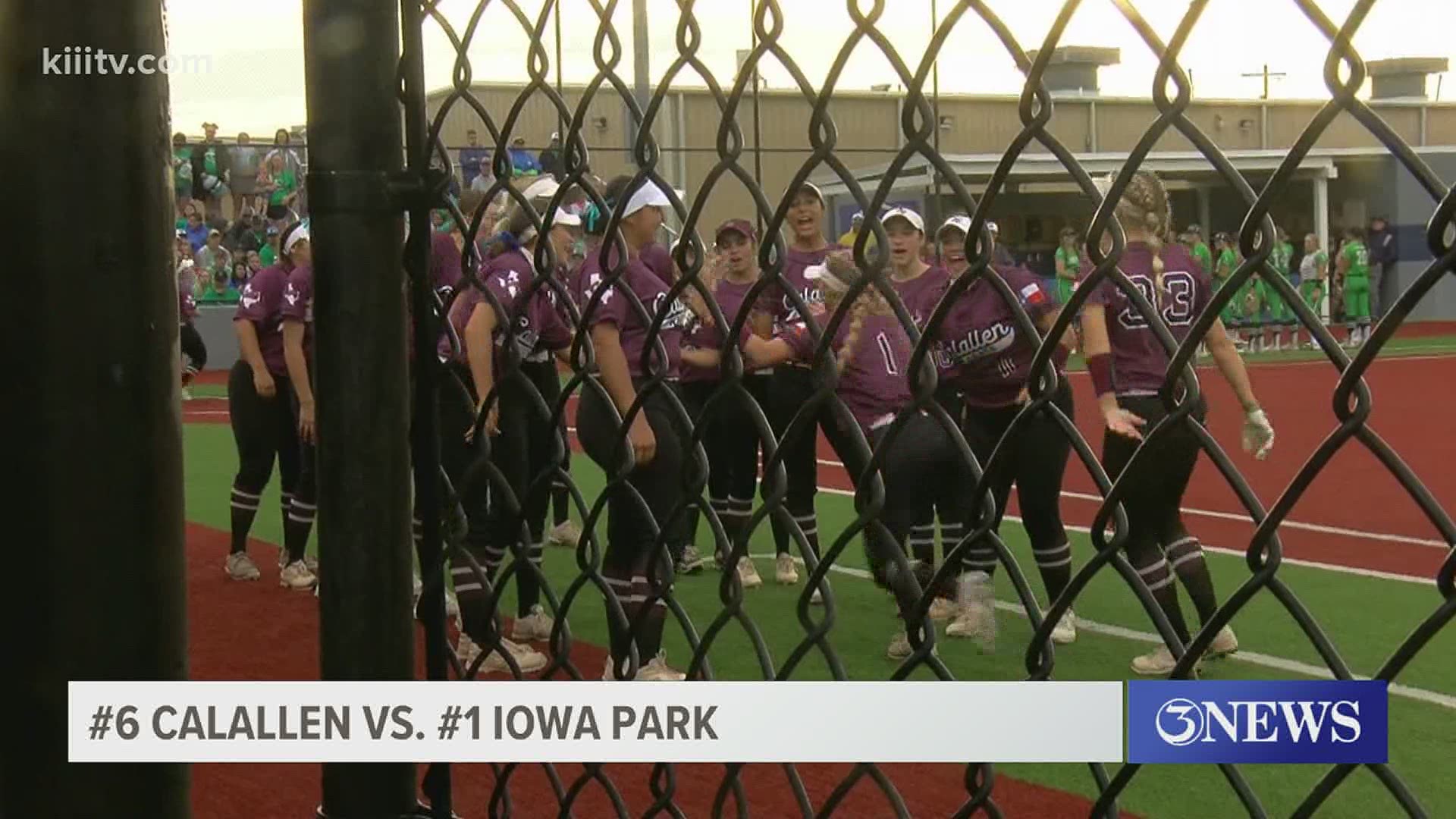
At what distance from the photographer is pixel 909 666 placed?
→ 1626 millimetres

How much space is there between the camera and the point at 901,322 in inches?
59.8

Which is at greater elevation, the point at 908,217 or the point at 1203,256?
the point at 908,217

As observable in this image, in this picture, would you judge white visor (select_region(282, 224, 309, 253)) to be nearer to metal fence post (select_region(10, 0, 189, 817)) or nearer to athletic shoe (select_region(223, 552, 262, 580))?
athletic shoe (select_region(223, 552, 262, 580))

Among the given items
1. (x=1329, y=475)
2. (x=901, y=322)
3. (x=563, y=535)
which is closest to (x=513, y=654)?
(x=563, y=535)

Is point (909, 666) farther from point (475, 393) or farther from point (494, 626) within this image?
point (475, 393)

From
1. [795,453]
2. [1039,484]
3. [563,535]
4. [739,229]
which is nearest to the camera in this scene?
[1039,484]

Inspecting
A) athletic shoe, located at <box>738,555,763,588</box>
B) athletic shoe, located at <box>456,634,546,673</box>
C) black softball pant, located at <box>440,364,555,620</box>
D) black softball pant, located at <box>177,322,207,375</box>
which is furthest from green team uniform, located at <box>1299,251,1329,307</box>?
athletic shoe, located at <box>456,634,546,673</box>

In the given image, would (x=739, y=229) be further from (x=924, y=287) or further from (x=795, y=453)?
(x=924, y=287)

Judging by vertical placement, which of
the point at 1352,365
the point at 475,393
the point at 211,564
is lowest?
the point at 211,564

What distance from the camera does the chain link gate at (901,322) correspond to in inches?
48.7

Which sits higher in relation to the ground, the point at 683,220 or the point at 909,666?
the point at 683,220

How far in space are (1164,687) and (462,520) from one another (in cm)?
99

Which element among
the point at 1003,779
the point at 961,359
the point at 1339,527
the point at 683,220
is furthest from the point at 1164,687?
the point at 1339,527

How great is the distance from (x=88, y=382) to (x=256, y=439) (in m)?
7.13
